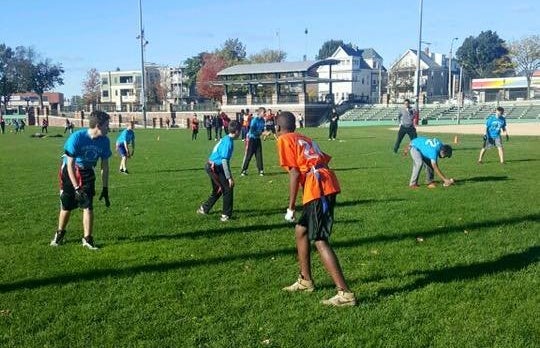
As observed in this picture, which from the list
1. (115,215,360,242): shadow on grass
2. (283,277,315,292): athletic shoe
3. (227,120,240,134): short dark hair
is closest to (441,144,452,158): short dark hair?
(115,215,360,242): shadow on grass

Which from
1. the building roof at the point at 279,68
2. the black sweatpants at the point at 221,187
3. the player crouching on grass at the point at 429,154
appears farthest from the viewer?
the building roof at the point at 279,68

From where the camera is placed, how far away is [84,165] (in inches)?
282

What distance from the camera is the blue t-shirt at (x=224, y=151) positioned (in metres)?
8.91

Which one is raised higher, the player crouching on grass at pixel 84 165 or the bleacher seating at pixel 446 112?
the bleacher seating at pixel 446 112

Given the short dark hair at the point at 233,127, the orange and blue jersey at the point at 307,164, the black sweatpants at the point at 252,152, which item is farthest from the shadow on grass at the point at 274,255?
the black sweatpants at the point at 252,152

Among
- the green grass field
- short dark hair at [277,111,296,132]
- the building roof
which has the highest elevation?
the building roof

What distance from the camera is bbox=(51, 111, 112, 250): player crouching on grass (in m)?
6.93

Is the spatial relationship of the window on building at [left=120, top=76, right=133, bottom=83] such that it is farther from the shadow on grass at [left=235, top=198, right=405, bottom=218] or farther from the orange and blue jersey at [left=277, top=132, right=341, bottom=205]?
the orange and blue jersey at [left=277, top=132, right=341, bottom=205]

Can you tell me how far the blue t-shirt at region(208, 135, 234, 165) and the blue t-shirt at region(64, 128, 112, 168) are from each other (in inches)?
82.6

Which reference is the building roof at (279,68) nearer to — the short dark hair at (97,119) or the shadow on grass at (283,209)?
the shadow on grass at (283,209)

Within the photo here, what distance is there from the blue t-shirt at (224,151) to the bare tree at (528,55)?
8407 centimetres

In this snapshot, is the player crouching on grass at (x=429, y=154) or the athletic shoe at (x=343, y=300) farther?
the player crouching on grass at (x=429, y=154)

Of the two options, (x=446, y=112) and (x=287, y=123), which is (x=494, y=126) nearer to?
(x=287, y=123)

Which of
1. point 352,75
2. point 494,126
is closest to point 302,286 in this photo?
point 494,126
